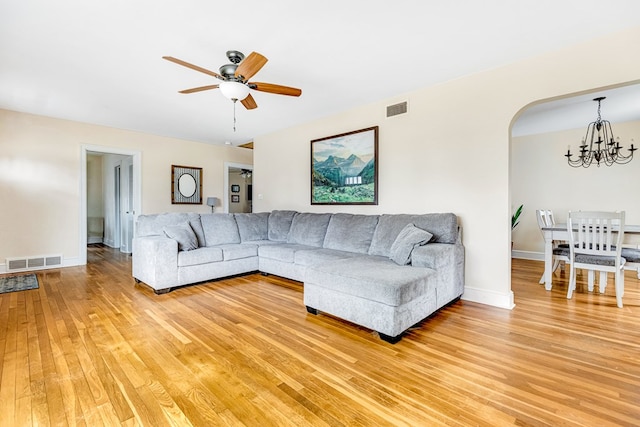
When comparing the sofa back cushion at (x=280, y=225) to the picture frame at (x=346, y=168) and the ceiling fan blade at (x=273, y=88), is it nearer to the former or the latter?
the picture frame at (x=346, y=168)

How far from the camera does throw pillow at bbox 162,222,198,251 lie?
3.74 metres

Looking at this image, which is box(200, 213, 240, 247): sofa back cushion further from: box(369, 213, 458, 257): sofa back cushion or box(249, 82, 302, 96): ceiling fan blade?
box(249, 82, 302, 96): ceiling fan blade

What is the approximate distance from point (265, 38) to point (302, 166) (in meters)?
2.78

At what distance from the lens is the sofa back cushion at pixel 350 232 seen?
12.2 feet

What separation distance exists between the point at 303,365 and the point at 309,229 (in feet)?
8.61

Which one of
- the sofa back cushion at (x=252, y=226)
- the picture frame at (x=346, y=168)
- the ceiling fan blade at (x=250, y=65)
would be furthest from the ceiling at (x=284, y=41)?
A: the sofa back cushion at (x=252, y=226)

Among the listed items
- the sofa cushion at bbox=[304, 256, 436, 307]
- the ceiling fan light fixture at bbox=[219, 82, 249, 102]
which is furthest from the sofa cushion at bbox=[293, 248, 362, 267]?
the ceiling fan light fixture at bbox=[219, 82, 249, 102]

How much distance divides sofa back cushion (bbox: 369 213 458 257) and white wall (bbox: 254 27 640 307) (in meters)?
0.27

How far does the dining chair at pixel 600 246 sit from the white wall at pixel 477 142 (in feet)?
2.99

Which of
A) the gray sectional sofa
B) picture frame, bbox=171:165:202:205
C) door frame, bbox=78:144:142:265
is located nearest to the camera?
the gray sectional sofa

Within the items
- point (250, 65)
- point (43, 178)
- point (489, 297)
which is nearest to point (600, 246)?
point (489, 297)

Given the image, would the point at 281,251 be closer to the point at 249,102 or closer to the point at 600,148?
the point at 249,102

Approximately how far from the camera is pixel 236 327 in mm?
2479

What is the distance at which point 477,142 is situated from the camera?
3.16 m
